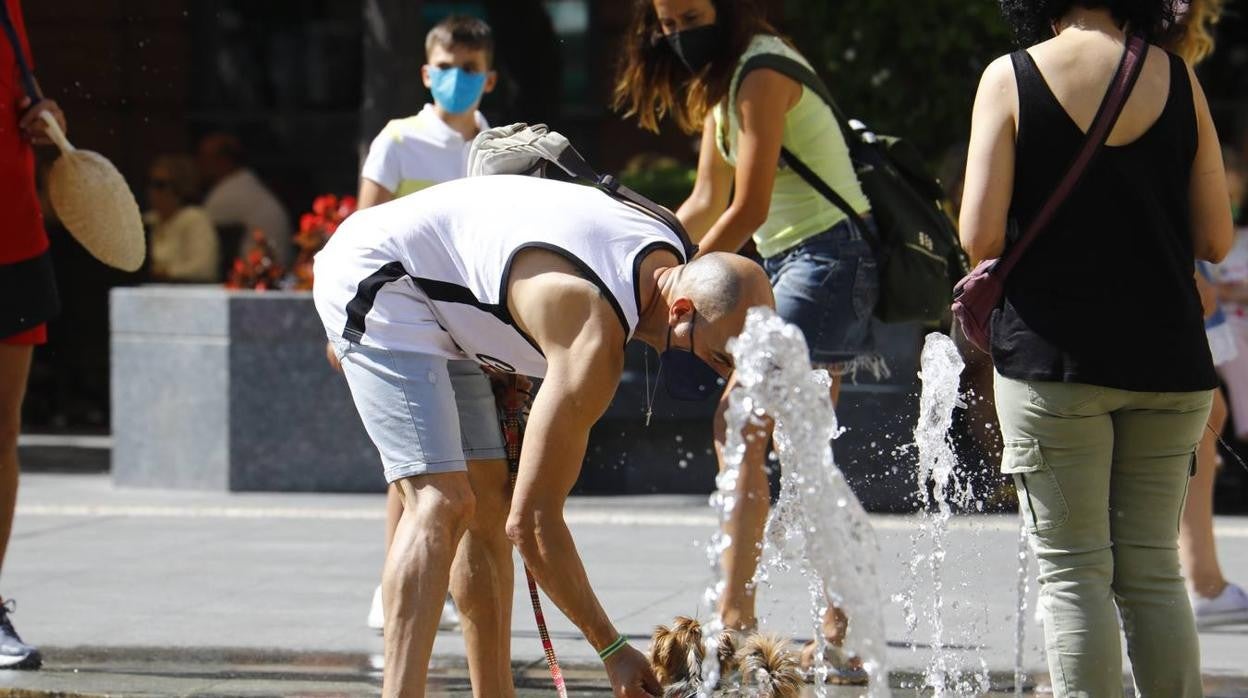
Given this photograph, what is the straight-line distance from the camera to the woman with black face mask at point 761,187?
207 inches

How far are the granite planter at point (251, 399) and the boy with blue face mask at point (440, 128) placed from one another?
2970 mm

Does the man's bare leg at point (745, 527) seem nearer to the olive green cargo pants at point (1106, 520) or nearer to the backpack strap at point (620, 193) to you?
the backpack strap at point (620, 193)

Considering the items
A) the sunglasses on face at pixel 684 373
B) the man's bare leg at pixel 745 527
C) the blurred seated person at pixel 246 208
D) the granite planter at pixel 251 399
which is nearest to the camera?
the sunglasses on face at pixel 684 373

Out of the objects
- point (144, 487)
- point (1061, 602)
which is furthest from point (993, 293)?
point (144, 487)

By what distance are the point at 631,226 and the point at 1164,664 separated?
56.4 inches

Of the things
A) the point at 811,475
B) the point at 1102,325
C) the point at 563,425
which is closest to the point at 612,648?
the point at 563,425

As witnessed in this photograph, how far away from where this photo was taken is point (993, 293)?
4.00 meters

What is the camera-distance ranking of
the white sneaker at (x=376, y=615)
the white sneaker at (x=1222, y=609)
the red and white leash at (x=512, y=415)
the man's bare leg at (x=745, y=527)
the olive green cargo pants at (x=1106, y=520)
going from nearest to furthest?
the olive green cargo pants at (x=1106, y=520) → the red and white leash at (x=512, y=415) → the man's bare leg at (x=745, y=527) → the white sneaker at (x=376, y=615) → the white sneaker at (x=1222, y=609)

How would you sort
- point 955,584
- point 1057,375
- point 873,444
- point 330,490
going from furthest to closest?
point 330,490 → point 873,444 → point 955,584 → point 1057,375

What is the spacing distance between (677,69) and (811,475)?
192 centimetres

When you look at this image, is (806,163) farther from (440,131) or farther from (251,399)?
(251,399)

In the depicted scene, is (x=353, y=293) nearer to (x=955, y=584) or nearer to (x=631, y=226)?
(x=631, y=226)

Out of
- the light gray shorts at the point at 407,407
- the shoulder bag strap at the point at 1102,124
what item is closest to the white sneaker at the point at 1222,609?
the shoulder bag strap at the point at 1102,124

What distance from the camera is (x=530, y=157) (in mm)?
4562
